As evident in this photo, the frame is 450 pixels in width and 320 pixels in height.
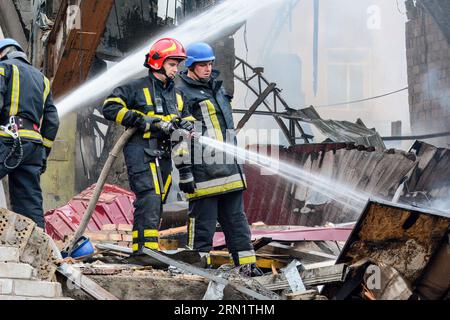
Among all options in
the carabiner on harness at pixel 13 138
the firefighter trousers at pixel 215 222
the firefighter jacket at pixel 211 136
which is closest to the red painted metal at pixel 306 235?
the firefighter trousers at pixel 215 222

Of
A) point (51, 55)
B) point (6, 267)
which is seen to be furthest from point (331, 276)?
point (51, 55)

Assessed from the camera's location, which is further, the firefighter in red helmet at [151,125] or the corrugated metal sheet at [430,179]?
the corrugated metal sheet at [430,179]

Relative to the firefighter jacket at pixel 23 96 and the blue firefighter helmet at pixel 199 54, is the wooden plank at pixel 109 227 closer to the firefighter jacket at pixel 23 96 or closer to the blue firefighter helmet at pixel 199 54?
the firefighter jacket at pixel 23 96

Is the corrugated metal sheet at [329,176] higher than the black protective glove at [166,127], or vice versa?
the black protective glove at [166,127]

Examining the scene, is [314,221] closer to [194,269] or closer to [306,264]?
[306,264]

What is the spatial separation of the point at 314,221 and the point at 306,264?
4.03 m

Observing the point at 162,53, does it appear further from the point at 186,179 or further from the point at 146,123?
the point at 186,179

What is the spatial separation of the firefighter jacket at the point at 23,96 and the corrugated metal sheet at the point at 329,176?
4.79m

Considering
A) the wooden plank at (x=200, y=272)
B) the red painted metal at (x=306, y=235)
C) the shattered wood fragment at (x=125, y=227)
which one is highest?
the wooden plank at (x=200, y=272)

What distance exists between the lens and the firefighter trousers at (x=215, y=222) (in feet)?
25.3

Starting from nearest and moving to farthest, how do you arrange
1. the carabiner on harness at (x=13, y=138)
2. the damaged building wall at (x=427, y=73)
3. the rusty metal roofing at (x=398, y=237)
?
1. the rusty metal roofing at (x=398, y=237)
2. the carabiner on harness at (x=13, y=138)
3. the damaged building wall at (x=427, y=73)

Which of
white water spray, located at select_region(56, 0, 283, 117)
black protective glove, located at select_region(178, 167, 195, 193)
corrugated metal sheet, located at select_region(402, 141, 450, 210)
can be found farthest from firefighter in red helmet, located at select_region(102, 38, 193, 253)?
corrugated metal sheet, located at select_region(402, 141, 450, 210)

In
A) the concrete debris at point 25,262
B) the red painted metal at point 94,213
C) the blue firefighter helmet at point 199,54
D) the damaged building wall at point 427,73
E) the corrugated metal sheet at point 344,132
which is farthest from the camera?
the damaged building wall at point 427,73

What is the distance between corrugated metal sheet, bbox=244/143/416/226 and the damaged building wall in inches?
245
